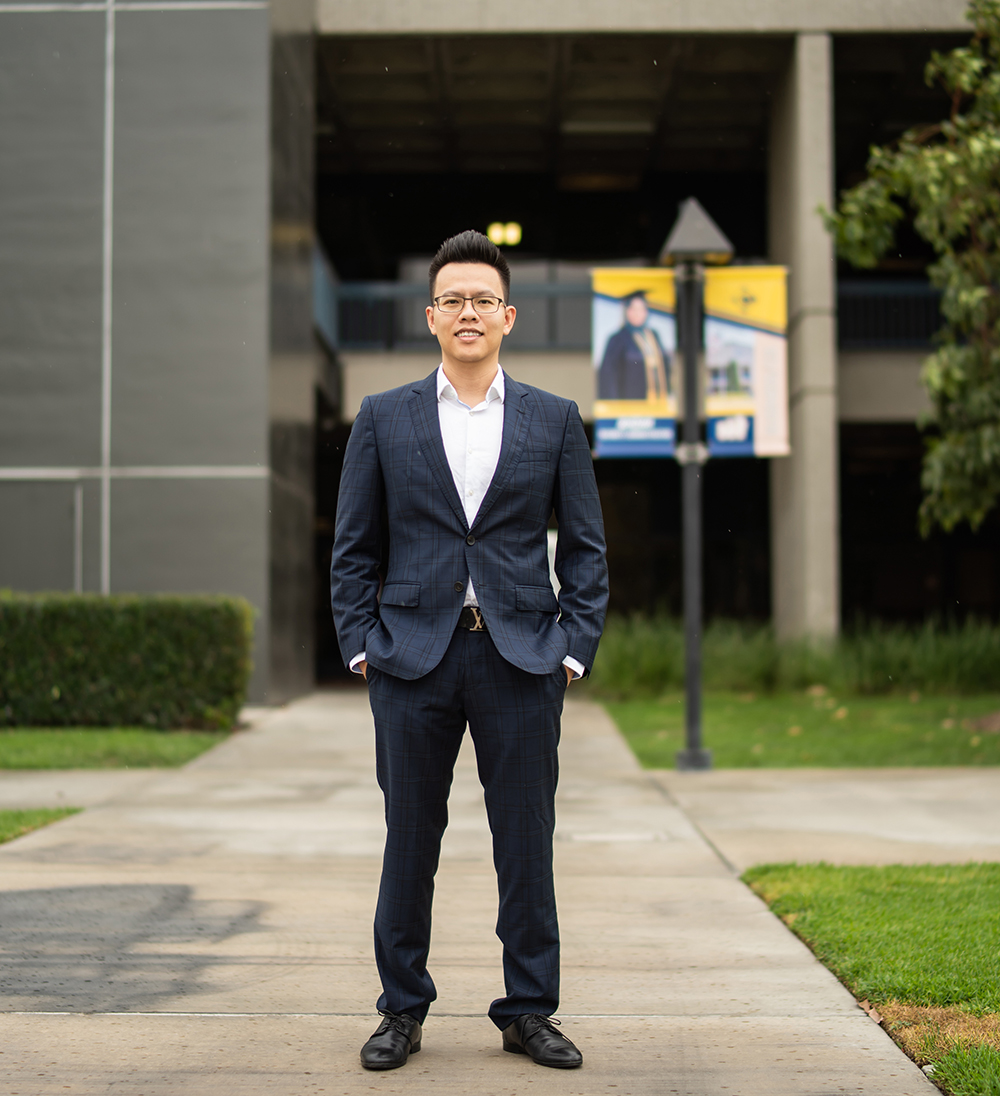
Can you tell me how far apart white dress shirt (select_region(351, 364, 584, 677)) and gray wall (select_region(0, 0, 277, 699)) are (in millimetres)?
10213

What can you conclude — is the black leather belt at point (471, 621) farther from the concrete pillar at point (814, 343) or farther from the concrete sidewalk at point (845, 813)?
the concrete pillar at point (814, 343)

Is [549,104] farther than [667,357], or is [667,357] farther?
[549,104]

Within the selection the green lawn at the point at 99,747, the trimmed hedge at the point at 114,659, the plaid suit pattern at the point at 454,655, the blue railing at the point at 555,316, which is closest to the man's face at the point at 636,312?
the trimmed hedge at the point at 114,659

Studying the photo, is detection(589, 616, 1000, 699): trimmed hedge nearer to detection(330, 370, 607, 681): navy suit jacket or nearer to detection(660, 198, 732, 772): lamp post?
detection(660, 198, 732, 772): lamp post

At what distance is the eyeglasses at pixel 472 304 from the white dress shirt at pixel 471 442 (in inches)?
7.5

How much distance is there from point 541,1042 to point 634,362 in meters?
9.68

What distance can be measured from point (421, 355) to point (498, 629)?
1516 centimetres

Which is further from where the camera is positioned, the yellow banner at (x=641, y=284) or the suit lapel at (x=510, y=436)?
the yellow banner at (x=641, y=284)

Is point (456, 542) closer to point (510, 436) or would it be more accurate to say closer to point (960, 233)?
point (510, 436)

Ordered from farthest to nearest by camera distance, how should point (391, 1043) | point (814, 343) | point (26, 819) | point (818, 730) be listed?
1. point (814, 343)
2. point (818, 730)
3. point (26, 819)
4. point (391, 1043)

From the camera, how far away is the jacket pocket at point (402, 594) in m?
3.19

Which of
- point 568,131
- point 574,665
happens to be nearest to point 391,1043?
point 574,665

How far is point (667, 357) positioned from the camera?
478 inches

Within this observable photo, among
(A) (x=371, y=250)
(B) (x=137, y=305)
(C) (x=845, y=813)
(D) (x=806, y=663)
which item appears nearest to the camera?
(C) (x=845, y=813)
